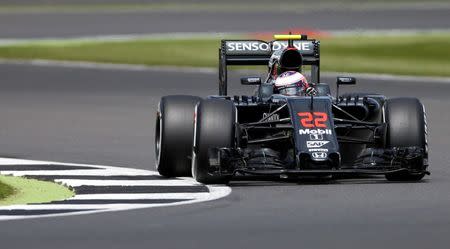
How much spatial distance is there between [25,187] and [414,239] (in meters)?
5.15

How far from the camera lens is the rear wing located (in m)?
19.5

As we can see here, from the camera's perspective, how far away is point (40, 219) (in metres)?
13.6

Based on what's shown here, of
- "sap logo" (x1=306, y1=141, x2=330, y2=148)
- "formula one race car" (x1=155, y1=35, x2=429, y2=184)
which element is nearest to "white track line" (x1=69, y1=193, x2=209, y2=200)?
"formula one race car" (x1=155, y1=35, x2=429, y2=184)

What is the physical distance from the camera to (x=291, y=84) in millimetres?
17859

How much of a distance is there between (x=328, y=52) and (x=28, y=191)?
24029 millimetres

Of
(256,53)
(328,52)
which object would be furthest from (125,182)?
(328,52)

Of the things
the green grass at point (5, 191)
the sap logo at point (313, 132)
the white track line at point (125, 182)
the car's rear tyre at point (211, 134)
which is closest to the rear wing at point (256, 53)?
the white track line at point (125, 182)

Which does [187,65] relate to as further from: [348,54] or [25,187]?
[25,187]

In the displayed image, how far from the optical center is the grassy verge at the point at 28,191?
1524 centimetres

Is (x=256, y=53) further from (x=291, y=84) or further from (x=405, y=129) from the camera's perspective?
(x=405, y=129)

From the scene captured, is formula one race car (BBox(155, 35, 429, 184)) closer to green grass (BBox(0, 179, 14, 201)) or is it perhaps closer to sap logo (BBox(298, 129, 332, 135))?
sap logo (BBox(298, 129, 332, 135))
